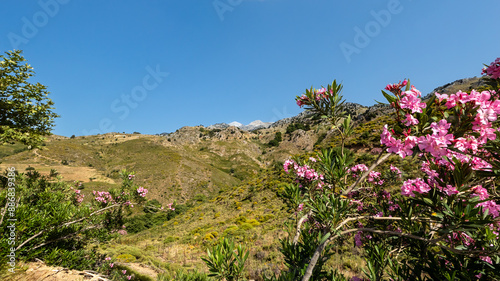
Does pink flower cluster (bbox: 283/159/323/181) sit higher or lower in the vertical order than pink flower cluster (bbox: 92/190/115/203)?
higher

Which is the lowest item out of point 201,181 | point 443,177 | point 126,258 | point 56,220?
point 126,258

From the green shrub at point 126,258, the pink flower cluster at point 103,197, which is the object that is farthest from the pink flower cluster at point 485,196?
the green shrub at point 126,258

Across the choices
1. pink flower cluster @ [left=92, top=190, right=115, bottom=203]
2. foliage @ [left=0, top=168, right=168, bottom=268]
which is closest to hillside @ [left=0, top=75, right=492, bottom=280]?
pink flower cluster @ [left=92, top=190, right=115, bottom=203]

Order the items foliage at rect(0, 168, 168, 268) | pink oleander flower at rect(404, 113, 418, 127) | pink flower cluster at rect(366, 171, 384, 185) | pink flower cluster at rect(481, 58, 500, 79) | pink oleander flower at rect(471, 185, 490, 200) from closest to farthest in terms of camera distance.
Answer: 1. pink oleander flower at rect(404, 113, 418, 127)
2. pink oleander flower at rect(471, 185, 490, 200)
3. pink flower cluster at rect(481, 58, 500, 79)
4. foliage at rect(0, 168, 168, 268)
5. pink flower cluster at rect(366, 171, 384, 185)

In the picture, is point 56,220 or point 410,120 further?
point 56,220

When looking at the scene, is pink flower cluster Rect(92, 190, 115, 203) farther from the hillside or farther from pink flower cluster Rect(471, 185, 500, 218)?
pink flower cluster Rect(471, 185, 500, 218)

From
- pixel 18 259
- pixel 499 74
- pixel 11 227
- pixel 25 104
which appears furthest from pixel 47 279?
pixel 499 74

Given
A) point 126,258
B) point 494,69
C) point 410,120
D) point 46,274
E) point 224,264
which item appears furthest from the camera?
point 126,258

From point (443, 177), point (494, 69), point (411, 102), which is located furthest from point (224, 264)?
point (494, 69)

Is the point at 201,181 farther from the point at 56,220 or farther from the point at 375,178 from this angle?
the point at 375,178

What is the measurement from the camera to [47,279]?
11.5 feet

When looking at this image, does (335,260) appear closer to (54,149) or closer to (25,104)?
(25,104)

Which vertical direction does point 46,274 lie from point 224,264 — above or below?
below

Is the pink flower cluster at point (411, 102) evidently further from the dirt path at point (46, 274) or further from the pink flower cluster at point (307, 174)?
the dirt path at point (46, 274)
